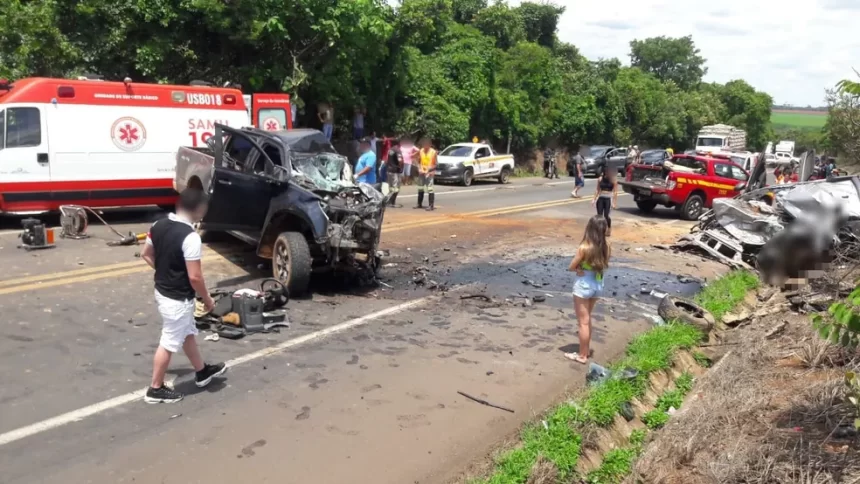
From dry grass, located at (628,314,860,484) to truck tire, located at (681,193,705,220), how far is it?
12424 millimetres

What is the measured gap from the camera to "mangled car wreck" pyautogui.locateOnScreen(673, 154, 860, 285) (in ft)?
36.9

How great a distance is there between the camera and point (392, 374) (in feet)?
21.0

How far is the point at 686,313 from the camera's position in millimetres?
8469

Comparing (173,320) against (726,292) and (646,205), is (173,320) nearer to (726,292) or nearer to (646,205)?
(726,292)

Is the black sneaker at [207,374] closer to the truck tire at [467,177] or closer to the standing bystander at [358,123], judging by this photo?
the standing bystander at [358,123]

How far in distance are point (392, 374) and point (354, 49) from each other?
18.3 meters

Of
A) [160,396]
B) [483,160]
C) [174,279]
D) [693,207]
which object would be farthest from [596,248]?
[483,160]

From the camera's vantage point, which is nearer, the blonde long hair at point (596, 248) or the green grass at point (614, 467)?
the green grass at point (614, 467)

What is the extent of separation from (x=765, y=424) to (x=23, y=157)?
11983 mm

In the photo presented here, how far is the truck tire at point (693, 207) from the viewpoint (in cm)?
1902

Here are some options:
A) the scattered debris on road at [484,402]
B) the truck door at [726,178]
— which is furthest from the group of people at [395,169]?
the scattered debris on road at [484,402]

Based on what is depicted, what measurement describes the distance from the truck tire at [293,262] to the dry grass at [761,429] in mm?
4555

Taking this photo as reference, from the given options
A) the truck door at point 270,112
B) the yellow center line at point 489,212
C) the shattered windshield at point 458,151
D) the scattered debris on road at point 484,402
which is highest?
the truck door at point 270,112

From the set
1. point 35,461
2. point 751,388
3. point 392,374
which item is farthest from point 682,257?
point 35,461
